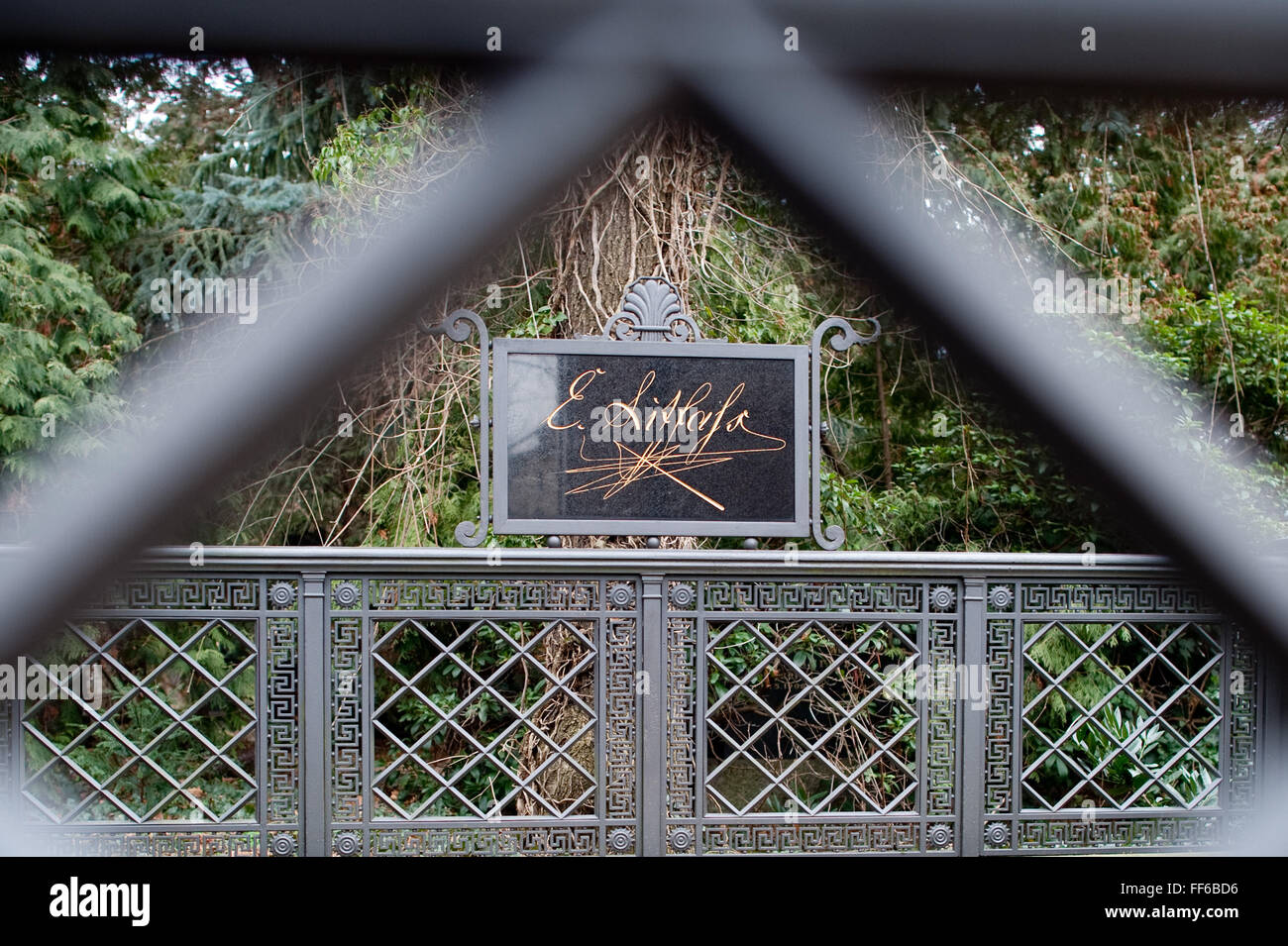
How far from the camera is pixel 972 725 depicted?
3.35 metres

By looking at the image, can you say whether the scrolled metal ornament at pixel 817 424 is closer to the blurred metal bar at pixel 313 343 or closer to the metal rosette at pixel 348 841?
the metal rosette at pixel 348 841

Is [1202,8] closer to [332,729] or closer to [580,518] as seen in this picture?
[580,518]

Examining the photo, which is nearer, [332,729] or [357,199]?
[332,729]

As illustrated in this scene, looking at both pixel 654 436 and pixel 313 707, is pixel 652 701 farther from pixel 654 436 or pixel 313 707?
pixel 313 707

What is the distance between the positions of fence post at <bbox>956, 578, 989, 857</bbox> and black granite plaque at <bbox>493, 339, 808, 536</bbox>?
76 centimetres

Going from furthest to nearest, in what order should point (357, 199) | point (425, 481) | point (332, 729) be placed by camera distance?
1. point (425, 481)
2. point (357, 199)
3. point (332, 729)

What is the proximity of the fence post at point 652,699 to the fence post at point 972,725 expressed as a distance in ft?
4.10

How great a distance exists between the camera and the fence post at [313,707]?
10.7ft

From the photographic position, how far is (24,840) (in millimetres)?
614

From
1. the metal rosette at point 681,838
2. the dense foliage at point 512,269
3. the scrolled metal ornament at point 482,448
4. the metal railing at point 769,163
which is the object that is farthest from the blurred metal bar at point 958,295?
the dense foliage at point 512,269
